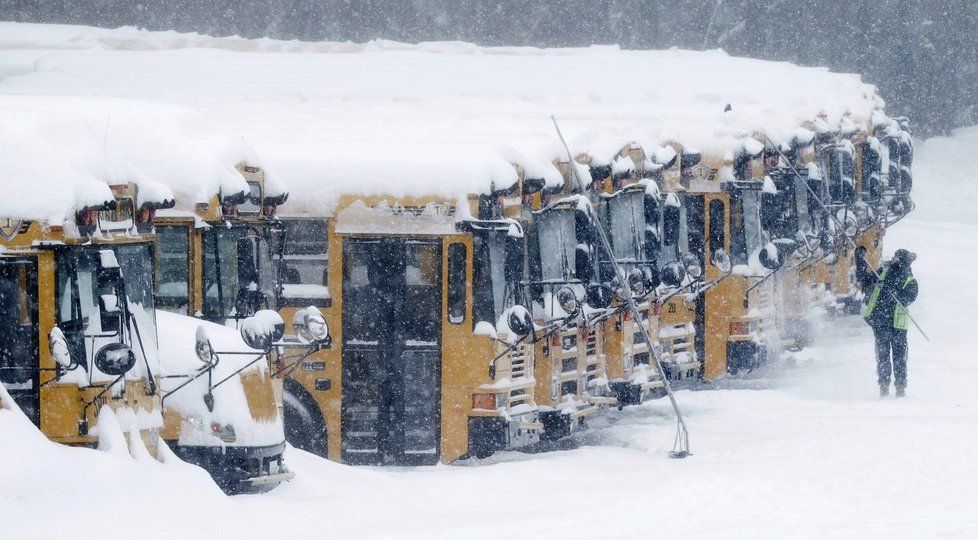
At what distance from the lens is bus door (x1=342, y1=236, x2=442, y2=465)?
44.9 feet

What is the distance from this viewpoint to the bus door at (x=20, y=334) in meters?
9.55

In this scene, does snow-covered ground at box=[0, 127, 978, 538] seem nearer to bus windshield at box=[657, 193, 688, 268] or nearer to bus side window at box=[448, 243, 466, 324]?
bus side window at box=[448, 243, 466, 324]

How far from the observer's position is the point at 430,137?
581 inches

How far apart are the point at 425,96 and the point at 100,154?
38.4ft

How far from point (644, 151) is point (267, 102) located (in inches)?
174

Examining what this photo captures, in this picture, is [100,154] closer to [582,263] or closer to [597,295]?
[582,263]

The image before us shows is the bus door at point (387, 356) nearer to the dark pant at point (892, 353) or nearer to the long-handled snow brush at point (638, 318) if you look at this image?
the long-handled snow brush at point (638, 318)

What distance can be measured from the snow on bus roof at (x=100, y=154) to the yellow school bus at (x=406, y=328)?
1.20 metres

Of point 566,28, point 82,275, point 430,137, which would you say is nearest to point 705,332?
point 430,137

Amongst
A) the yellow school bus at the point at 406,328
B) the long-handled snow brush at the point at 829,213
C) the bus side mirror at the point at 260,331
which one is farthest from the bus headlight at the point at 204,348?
the long-handled snow brush at the point at 829,213

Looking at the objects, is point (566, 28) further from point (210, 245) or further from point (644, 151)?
point (210, 245)

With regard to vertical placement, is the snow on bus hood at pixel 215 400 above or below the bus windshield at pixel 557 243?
below

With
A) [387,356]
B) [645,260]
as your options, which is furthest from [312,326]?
[645,260]

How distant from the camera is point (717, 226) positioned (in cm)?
1861
